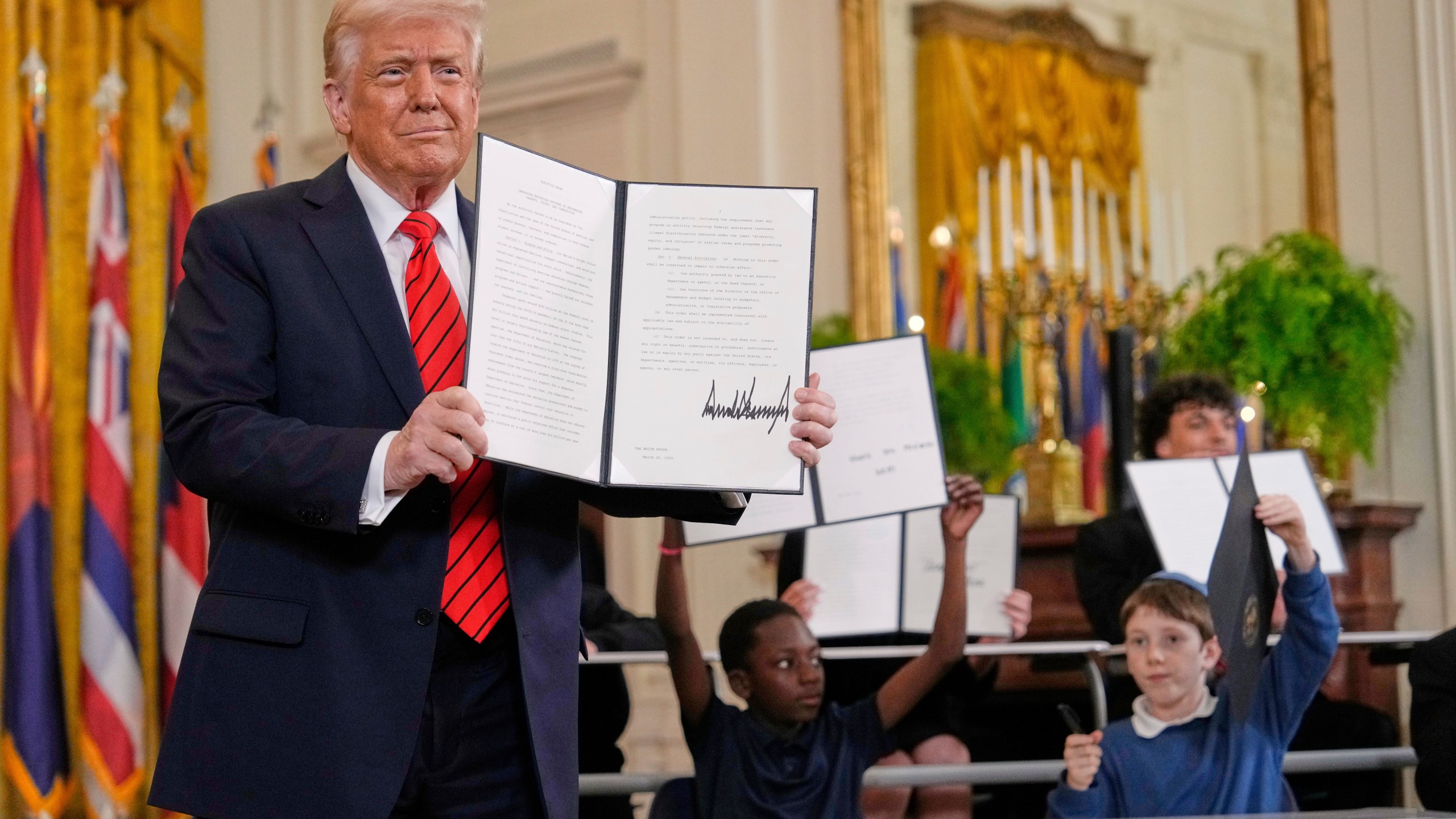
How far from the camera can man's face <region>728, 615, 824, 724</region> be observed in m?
3.16

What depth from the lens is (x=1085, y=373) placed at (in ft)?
16.4

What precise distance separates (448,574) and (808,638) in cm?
169

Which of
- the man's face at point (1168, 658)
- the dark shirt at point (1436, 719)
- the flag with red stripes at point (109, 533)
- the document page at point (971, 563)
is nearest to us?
the dark shirt at point (1436, 719)

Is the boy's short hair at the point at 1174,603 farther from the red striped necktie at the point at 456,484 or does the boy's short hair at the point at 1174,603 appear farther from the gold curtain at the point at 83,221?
the gold curtain at the point at 83,221

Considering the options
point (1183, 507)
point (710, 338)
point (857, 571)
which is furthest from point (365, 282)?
point (1183, 507)

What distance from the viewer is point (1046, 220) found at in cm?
517

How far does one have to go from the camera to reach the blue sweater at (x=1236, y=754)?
280 cm

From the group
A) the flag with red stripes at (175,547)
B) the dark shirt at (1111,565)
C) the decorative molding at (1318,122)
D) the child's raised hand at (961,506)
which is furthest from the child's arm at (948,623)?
the flag with red stripes at (175,547)

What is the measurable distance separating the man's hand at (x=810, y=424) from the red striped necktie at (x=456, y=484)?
0.33 metres

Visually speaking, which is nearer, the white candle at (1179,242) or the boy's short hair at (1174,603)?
the boy's short hair at (1174,603)

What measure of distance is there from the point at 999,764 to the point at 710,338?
170 cm

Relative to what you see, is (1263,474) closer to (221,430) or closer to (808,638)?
(808,638)

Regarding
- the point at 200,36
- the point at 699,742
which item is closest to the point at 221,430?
the point at 699,742
